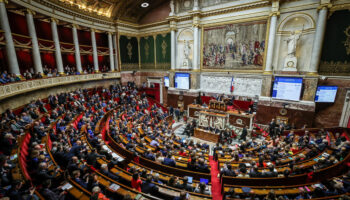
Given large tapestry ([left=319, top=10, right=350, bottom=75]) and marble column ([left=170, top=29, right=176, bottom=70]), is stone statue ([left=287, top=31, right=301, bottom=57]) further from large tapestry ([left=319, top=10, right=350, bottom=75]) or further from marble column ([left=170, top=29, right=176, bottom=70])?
marble column ([left=170, top=29, right=176, bottom=70])

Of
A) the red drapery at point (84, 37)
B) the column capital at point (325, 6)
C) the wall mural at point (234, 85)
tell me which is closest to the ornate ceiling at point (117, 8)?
the red drapery at point (84, 37)

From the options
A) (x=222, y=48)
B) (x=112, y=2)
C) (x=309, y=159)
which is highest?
(x=112, y=2)

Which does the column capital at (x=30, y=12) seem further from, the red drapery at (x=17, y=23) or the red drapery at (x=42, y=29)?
the red drapery at (x=42, y=29)

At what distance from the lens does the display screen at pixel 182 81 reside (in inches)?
736

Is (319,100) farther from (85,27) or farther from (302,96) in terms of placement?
(85,27)

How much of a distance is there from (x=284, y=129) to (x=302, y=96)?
313 cm

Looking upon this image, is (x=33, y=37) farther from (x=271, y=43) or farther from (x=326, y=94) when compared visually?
(x=326, y=94)

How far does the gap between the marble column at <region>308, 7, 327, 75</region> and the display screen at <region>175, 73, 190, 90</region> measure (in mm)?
11105

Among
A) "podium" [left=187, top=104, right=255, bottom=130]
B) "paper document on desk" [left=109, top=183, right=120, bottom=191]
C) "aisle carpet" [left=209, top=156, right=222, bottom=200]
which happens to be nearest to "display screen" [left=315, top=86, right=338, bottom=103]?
"podium" [left=187, top=104, right=255, bottom=130]

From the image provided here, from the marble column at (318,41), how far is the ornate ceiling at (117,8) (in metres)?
16.0

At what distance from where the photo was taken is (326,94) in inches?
488

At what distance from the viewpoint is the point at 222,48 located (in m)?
16.7

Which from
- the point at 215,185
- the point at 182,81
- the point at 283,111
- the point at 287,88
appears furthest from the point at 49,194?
the point at 182,81

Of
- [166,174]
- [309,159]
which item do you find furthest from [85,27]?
[309,159]
